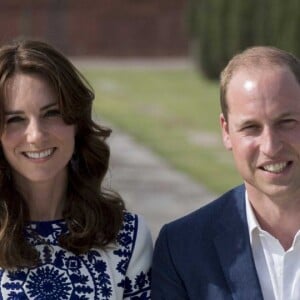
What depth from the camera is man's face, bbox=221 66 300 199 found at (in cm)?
317

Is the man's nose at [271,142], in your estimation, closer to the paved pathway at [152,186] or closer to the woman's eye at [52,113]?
the woman's eye at [52,113]

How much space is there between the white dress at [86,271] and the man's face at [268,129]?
48 cm

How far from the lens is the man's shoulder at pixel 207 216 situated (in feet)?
11.3

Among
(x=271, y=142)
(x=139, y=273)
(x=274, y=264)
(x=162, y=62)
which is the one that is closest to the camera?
(x=271, y=142)

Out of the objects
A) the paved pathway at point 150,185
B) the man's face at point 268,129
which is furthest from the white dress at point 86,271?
the paved pathway at point 150,185

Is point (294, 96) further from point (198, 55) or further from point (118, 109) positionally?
point (198, 55)

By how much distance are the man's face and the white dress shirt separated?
0.46 ft

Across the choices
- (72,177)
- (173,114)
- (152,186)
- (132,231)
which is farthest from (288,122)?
(173,114)

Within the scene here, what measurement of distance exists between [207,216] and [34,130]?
603 millimetres

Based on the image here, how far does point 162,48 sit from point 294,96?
23786mm

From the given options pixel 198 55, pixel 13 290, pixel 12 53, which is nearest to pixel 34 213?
pixel 13 290

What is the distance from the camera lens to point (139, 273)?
349cm

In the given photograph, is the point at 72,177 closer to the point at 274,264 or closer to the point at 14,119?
the point at 14,119

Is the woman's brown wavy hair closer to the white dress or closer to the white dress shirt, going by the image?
the white dress
